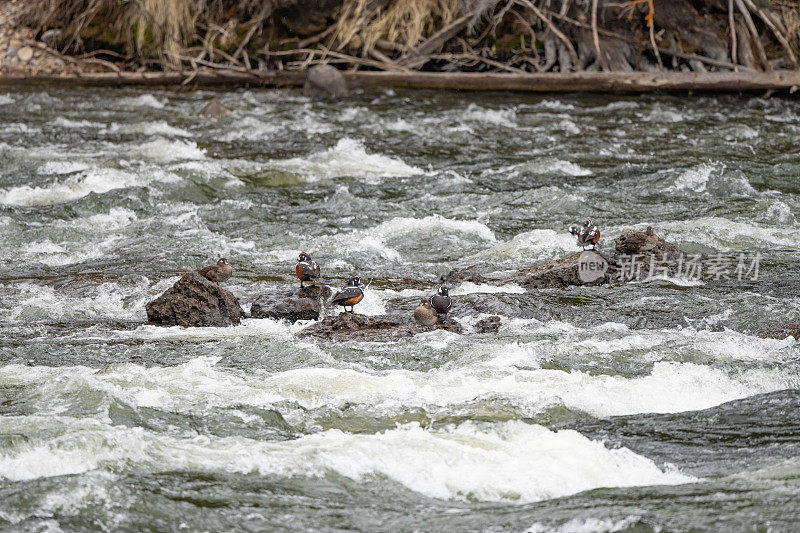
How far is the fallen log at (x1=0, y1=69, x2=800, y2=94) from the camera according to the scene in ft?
50.8

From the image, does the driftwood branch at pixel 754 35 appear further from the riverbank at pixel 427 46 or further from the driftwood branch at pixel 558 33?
the driftwood branch at pixel 558 33

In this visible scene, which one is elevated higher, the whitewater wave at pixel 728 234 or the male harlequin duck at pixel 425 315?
the whitewater wave at pixel 728 234

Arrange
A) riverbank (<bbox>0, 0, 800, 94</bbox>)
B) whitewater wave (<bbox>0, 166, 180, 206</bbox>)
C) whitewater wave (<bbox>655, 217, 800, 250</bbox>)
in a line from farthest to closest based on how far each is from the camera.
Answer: riverbank (<bbox>0, 0, 800, 94</bbox>) → whitewater wave (<bbox>0, 166, 180, 206</bbox>) → whitewater wave (<bbox>655, 217, 800, 250</bbox>)

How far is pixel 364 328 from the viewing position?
6.24 metres

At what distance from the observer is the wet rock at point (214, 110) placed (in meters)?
14.9

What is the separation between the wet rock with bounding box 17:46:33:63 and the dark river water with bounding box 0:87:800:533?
24.1ft

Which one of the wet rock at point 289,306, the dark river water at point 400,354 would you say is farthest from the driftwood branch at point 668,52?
the wet rock at point 289,306

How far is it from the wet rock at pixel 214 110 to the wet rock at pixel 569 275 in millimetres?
9142

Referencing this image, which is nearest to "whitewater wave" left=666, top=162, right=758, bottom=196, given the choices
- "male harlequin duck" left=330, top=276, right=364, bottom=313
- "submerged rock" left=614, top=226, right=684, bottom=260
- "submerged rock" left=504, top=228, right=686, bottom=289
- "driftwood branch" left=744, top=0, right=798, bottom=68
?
"submerged rock" left=504, top=228, right=686, bottom=289

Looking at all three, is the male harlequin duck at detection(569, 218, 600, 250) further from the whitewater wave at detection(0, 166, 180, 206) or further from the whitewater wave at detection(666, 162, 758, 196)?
the whitewater wave at detection(0, 166, 180, 206)

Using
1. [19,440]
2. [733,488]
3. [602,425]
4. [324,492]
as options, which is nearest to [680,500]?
[733,488]

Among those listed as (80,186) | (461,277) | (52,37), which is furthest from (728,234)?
(52,37)

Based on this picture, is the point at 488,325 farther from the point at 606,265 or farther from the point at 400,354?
the point at 606,265

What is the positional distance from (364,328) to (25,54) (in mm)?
15480
